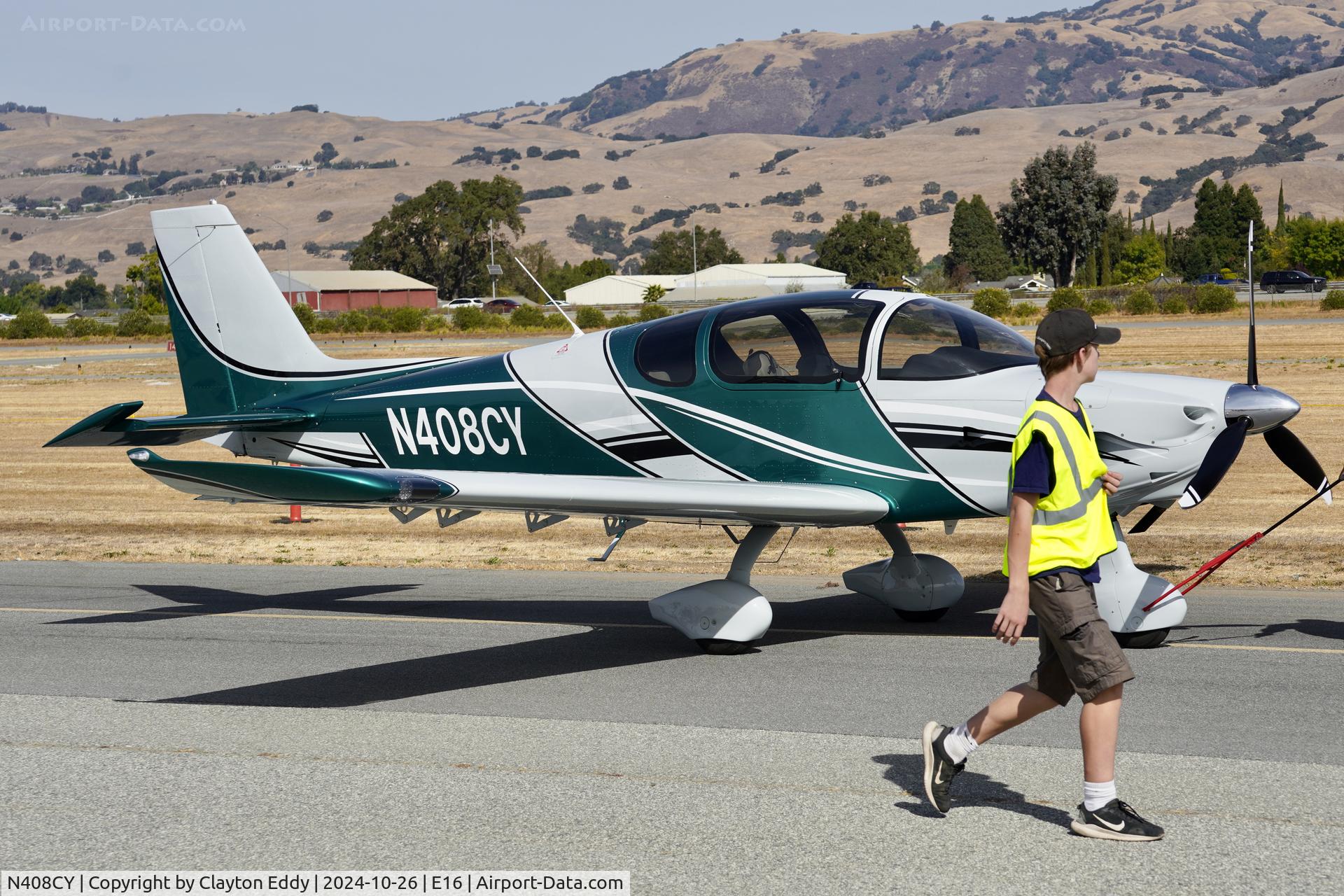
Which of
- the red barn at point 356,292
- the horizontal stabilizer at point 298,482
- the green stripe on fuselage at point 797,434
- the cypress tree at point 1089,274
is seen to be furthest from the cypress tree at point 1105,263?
the horizontal stabilizer at point 298,482

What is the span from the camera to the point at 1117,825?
5.07 metres

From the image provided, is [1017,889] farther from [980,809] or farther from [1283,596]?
[1283,596]

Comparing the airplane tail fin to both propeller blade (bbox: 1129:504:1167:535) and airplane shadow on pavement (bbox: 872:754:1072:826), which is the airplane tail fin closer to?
propeller blade (bbox: 1129:504:1167:535)

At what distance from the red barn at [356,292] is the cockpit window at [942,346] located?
113 metres

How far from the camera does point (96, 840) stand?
545 cm

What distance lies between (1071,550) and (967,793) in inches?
53.6

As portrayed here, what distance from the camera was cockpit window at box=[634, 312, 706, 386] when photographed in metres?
9.55

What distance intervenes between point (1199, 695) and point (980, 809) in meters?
2.50

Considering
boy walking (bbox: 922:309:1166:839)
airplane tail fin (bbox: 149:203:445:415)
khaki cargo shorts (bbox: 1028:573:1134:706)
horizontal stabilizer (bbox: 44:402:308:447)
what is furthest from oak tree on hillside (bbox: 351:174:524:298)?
khaki cargo shorts (bbox: 1028:573:1134:706)

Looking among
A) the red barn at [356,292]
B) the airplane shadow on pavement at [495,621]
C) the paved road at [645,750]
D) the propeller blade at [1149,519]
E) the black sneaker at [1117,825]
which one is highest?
the propeller blade at [1149,519]

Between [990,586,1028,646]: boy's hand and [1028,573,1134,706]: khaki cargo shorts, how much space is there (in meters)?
0.10

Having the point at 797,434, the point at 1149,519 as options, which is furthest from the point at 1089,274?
the point at 797,434

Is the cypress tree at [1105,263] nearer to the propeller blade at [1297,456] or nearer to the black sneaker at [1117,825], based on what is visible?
the propeller blade at [1297,456]

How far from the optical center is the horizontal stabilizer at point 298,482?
24.9 feet
